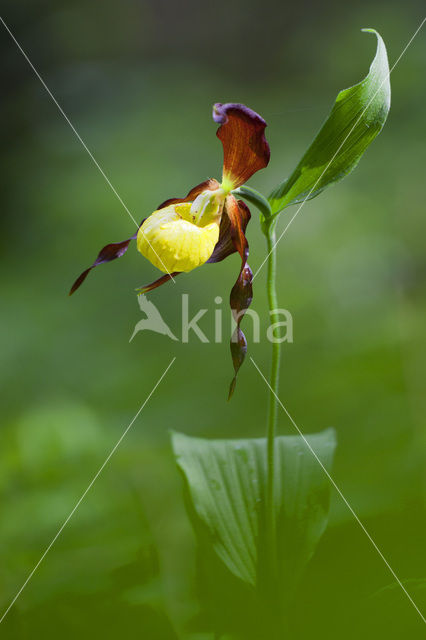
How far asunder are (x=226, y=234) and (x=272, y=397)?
0.29m

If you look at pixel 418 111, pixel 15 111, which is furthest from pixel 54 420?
pixel 418 111

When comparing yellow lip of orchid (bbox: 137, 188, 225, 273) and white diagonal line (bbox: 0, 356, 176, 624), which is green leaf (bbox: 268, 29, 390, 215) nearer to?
yellow lip of orchid (bbox: 137, 188, 225, 273)

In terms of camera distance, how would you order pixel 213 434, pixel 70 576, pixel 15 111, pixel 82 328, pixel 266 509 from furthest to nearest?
pixel 15 111, pixel 82 328, pixel 213 434, pixel 70 576, pixel 266 509

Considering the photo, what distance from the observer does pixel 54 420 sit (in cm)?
164

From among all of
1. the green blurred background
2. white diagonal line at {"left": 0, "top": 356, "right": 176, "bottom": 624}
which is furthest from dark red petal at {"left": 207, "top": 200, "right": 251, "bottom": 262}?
white diagonal line at {"left": 0, "top": 356, "right": 176, "bottom": 624}

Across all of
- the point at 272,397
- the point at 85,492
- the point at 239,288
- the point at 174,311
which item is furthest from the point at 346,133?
the point at 174,311

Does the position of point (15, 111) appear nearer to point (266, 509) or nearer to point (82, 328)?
point (82, 328)

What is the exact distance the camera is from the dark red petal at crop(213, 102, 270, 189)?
67 centimetres

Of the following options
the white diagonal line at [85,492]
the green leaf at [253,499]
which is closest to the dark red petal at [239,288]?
the green leaf at [253,499]

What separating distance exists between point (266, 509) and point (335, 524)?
18cm

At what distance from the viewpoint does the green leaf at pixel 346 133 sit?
2.19 feet

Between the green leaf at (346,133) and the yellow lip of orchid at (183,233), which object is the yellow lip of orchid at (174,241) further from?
the green leaf at (346,133)

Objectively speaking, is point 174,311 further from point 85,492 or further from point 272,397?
point 272,397

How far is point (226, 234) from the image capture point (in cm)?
81
